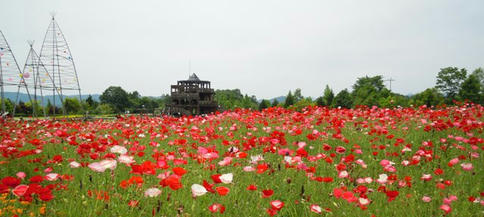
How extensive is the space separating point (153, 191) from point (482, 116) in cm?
1034

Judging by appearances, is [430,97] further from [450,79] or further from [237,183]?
[237,183]

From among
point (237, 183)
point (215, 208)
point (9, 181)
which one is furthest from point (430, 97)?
point (9, 181)

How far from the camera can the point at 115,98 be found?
97750mm

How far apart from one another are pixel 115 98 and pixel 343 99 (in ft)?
257

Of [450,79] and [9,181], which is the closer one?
[9,181]

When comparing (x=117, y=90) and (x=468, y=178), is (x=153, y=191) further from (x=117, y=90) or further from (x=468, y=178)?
(x=117, y=90)

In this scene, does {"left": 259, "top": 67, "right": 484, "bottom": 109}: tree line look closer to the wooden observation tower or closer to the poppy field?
the wooden observation tower

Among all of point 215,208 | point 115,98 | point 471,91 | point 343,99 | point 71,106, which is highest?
point 115,98

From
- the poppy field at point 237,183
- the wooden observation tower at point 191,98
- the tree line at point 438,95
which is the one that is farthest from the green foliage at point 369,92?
the poppy field at point 237,183

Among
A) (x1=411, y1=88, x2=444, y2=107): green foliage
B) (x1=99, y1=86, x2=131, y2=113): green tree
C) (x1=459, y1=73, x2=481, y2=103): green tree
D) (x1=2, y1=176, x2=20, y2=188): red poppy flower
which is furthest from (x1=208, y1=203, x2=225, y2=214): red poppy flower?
(x1=99, y1=86, x2=131, y2=113): green tree

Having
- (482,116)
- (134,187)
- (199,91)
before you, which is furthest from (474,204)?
(199,91)

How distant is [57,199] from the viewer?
2.78 m

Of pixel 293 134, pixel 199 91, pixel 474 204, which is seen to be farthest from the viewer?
pixel 199 91

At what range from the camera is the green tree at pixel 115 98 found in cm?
9638
